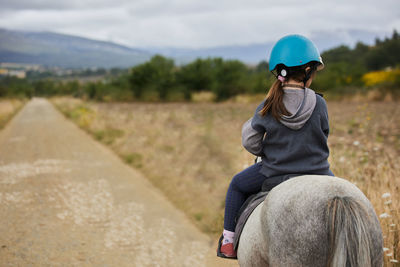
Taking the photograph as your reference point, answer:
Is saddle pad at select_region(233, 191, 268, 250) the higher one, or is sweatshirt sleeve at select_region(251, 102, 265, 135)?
sweatshirt sleeve at select_region(251, 102, 265, 135)

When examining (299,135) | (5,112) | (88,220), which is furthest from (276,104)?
(5,112)

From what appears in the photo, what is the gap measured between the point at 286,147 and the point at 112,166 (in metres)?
7.40

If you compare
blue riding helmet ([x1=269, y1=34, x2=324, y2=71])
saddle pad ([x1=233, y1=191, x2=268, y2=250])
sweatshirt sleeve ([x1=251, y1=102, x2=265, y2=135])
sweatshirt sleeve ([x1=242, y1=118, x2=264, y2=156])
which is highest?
blue riding helmet ([x1=269, y1=34, x2=324, y2=71])

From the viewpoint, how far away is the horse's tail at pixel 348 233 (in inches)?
72.6

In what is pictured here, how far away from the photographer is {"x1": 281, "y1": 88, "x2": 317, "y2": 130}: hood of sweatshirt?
2.40 m

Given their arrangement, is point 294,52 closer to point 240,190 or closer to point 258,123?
point 258,123

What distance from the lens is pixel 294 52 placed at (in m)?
2.58

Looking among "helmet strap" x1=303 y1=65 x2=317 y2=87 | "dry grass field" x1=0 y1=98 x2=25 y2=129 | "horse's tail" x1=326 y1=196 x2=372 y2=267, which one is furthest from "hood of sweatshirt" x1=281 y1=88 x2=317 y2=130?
"dry grass field" x1=0 y1=98 x2=25 y2=129

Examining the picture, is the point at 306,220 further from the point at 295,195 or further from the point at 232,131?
the point at 232,131

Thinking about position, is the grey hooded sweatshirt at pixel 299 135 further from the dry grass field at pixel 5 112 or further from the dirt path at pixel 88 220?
the dry grass field at pixel 5 112

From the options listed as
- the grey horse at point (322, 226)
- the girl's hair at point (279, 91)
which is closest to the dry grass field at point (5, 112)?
the girl's hair at point (279, 91)

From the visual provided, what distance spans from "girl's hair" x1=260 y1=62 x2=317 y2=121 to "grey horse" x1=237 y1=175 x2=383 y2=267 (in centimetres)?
55

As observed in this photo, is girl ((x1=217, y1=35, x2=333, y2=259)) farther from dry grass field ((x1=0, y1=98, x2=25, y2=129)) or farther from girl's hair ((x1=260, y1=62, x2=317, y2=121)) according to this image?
dry grass field ((x1=0, y1=98, x2=25, y2=129))

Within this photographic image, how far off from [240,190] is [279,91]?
34.8 inches
